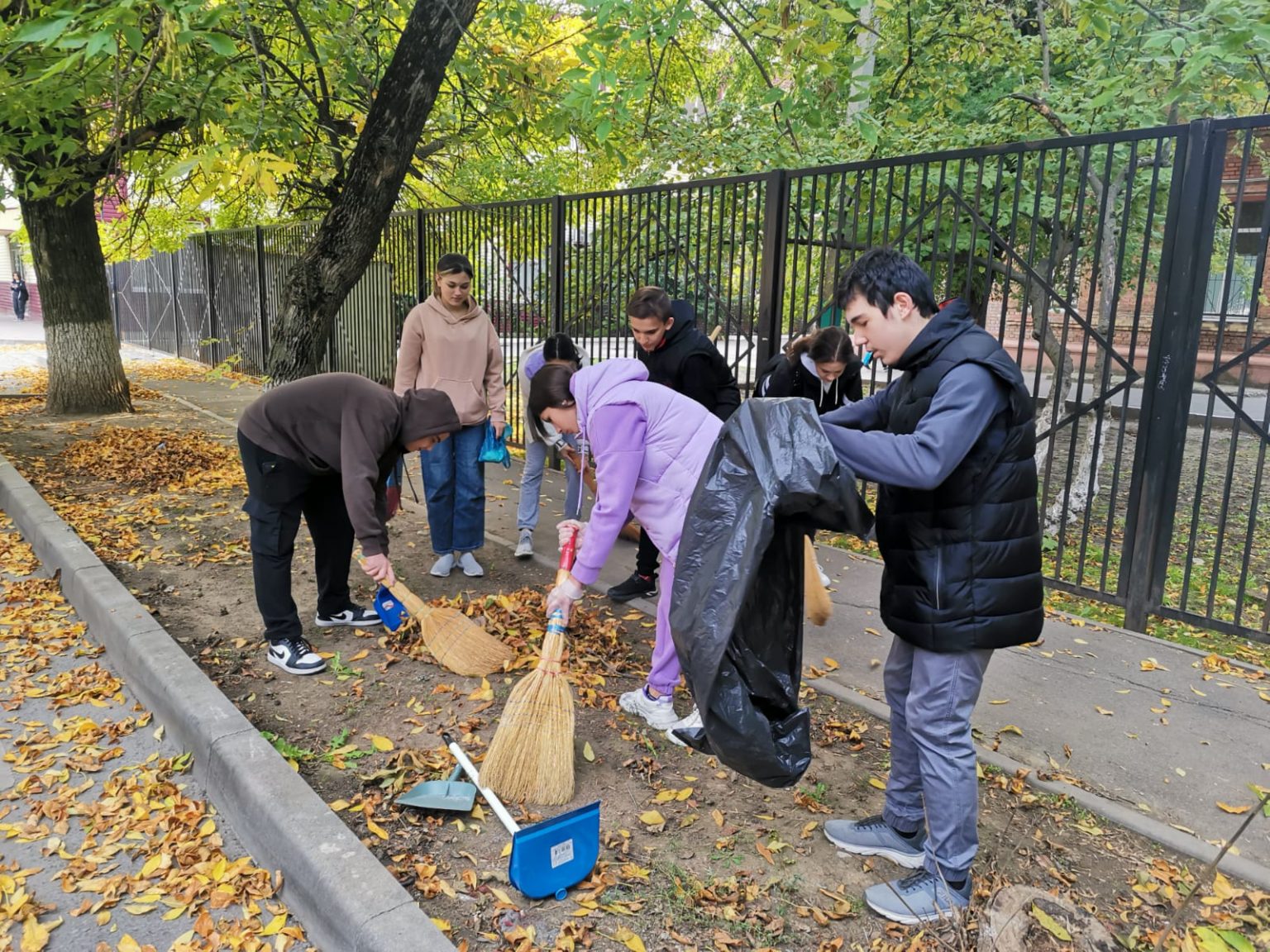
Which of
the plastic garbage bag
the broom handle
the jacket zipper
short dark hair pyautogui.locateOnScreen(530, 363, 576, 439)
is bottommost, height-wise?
the broom handle

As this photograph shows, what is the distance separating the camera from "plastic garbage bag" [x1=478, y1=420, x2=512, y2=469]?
5.57 meters

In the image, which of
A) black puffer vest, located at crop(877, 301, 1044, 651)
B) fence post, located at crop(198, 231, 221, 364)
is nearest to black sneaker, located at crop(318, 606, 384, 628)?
black puffer vest, located at crop(877, 301, 1044, 651)

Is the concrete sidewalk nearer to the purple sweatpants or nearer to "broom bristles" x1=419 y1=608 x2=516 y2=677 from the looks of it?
the purple sweatpants

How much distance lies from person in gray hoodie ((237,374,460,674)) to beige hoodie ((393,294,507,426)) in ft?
4.45

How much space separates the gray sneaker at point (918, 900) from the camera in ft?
8.40

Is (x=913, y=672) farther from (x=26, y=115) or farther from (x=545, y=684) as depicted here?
(x=26, y=115)

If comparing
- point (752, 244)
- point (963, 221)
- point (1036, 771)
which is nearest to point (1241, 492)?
point (963, 221)

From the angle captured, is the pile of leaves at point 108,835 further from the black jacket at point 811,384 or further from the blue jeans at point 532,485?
the black jacket at point 811,384

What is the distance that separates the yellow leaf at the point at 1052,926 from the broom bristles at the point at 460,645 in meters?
2.54

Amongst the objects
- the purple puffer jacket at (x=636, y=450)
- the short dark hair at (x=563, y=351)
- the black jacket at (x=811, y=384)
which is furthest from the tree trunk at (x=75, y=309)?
the purple puffer jacket at (x=636, y=450)

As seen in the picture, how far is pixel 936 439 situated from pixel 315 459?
2.87m

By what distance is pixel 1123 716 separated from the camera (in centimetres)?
392

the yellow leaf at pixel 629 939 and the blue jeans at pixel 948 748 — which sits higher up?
the blue jeans at pixel 948 748

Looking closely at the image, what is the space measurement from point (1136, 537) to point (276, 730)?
14.5ft
